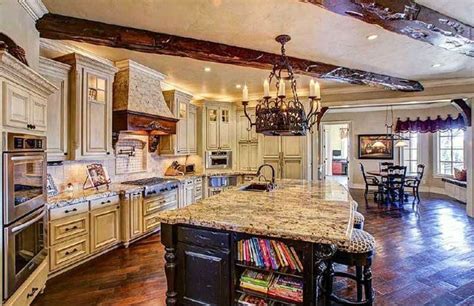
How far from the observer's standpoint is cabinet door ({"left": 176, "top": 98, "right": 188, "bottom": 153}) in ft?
18.9

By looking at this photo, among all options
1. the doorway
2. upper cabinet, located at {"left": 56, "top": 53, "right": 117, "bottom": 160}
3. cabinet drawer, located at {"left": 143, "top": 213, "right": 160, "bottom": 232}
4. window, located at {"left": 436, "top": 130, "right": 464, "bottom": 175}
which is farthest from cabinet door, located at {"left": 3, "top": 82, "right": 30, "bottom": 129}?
the doorway

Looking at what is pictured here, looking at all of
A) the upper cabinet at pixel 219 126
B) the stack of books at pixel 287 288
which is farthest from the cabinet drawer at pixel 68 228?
the upper cabinet at pixel 219 126

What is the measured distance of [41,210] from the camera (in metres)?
2.52

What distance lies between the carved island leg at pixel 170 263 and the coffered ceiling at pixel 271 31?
201 centimetres

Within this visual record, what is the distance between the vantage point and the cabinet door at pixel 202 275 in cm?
205

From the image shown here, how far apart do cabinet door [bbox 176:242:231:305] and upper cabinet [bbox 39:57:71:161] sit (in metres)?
2.12

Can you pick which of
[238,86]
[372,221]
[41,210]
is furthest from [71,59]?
[372,221]

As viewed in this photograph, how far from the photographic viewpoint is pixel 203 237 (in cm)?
210

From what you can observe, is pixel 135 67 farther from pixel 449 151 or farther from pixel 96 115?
pixel 449 151

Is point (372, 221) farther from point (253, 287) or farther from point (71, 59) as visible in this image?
point (71, 59)

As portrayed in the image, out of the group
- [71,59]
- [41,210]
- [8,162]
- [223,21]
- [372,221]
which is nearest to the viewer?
[8,162]

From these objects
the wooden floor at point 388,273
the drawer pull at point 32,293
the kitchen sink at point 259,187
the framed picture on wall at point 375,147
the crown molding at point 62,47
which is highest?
the crown molding at point 62,47

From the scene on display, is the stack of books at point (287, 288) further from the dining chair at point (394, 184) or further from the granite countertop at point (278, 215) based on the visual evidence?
the dining chair at point (394, 184)

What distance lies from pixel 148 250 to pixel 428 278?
3.53 meters
